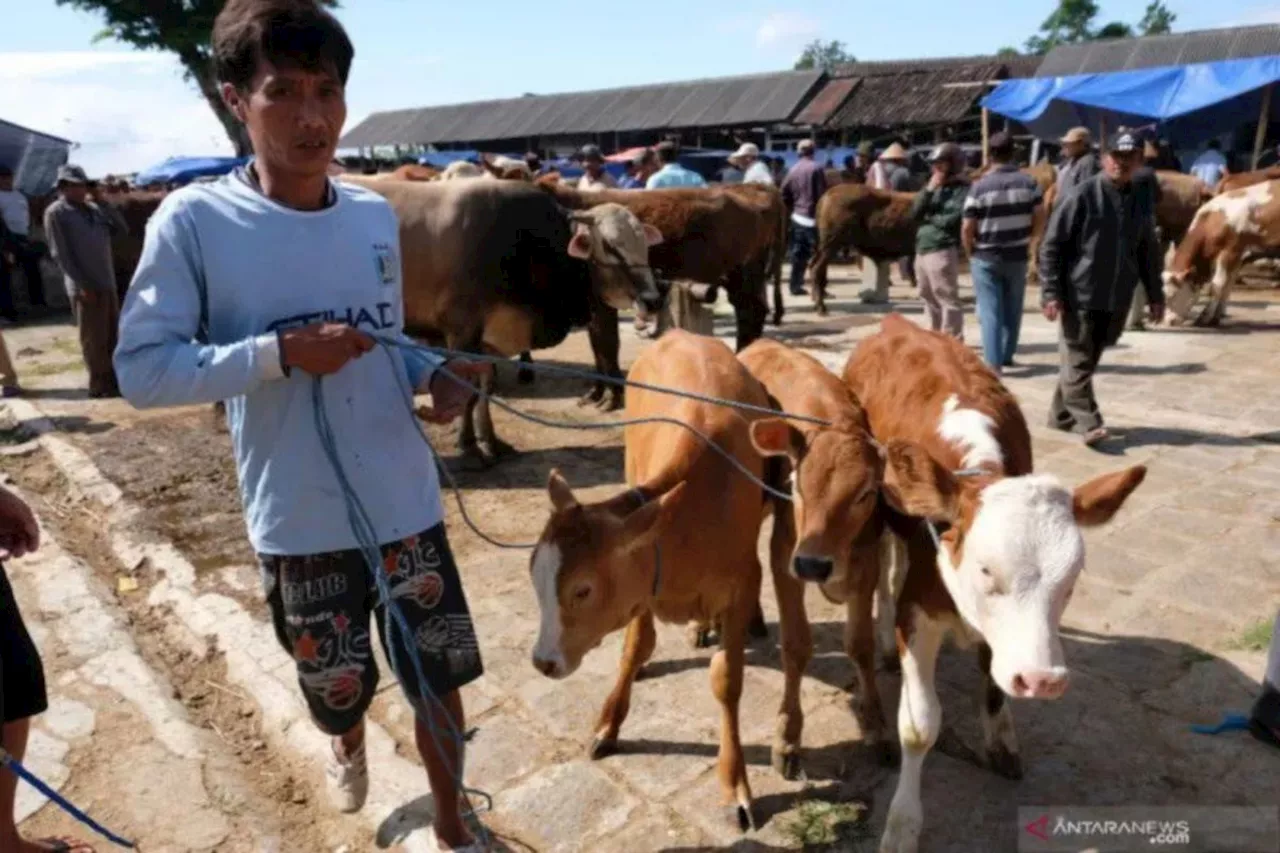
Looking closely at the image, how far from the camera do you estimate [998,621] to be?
241cm

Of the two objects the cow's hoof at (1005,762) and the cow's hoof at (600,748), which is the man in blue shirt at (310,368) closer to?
the cow's hoof at (600,748)

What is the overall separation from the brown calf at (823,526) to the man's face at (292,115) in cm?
155

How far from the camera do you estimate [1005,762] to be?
3.15m

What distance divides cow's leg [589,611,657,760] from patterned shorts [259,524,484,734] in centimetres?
89

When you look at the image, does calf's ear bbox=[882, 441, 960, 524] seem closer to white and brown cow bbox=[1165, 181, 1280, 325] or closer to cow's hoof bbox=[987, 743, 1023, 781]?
cow's hoof bbox=[987, 743, 1023, 781]

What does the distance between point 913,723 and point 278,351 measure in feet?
6.99

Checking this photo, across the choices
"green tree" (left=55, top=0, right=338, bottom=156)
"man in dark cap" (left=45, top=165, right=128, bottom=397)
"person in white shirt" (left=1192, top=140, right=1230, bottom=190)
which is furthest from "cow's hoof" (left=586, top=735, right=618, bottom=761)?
"green tree" (left=55, top=0, right=338, bottom=156)

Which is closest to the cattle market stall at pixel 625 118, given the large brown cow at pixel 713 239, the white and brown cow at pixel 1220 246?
the white and brown cow at pixel 1220 246

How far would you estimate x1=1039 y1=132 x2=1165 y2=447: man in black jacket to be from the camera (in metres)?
6.36

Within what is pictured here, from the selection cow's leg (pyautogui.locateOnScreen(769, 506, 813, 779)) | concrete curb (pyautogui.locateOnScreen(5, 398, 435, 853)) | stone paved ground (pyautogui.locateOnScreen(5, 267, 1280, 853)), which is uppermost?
cow's leg (pyautogui.locateOnScreen(769, 506, 813, 779))

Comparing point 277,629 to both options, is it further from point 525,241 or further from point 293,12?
point 525,241

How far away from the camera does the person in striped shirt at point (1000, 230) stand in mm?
7770

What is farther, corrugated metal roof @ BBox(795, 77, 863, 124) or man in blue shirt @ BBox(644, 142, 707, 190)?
corrugated metal roof @ BBox(795, 77, 863, 124)

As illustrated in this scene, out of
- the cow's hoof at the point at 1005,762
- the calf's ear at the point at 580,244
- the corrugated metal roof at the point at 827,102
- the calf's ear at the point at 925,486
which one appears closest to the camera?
the calf's ear at the point at 925,486
